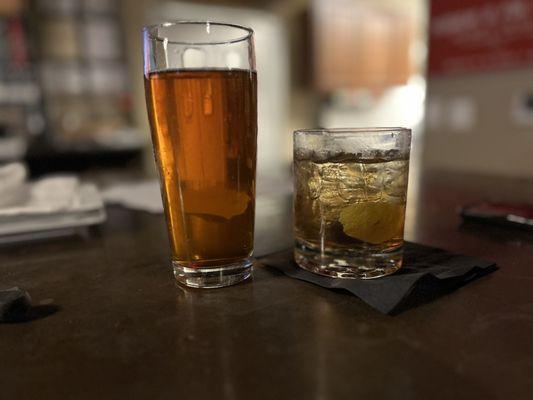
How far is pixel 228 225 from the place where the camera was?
49cm

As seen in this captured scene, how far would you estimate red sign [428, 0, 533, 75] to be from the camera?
1.99 m

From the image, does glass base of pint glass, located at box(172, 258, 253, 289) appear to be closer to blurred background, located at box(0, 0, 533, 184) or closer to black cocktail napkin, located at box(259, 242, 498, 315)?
black cocktail napkin, located at box(259, 242, 498, 315)

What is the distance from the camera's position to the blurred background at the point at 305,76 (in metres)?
2.10

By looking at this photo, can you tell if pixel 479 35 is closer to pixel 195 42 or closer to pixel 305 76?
pixel 195 42

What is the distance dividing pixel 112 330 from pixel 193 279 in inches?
4.4

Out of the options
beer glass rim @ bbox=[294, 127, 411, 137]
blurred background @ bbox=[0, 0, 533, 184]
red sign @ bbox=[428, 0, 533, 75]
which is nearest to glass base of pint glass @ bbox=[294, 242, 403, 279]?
beer glass rim @ bbox=[294, 127, 411, 137]

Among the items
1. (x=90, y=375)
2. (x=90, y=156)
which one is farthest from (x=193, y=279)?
(x=90, y=156)

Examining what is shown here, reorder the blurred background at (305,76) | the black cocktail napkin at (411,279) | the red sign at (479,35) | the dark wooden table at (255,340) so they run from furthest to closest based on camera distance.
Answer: the blurred background at (305,76) < the red sign at (479,35) < the black cocktail napkin at (411,279) < the dark wooden table at (255,340)

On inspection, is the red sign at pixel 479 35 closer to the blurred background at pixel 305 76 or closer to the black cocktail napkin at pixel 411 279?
the blurred background at pixel 305 76

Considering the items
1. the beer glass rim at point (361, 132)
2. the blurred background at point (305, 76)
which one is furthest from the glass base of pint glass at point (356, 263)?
the blurred background at point (305, 76)

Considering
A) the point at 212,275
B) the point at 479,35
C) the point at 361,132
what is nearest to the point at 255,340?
the point at 212,275

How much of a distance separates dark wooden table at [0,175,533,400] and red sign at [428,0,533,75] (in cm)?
181

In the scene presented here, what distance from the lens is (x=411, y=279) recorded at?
0.43m

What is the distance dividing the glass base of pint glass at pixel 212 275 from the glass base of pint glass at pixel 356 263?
0.28ft
